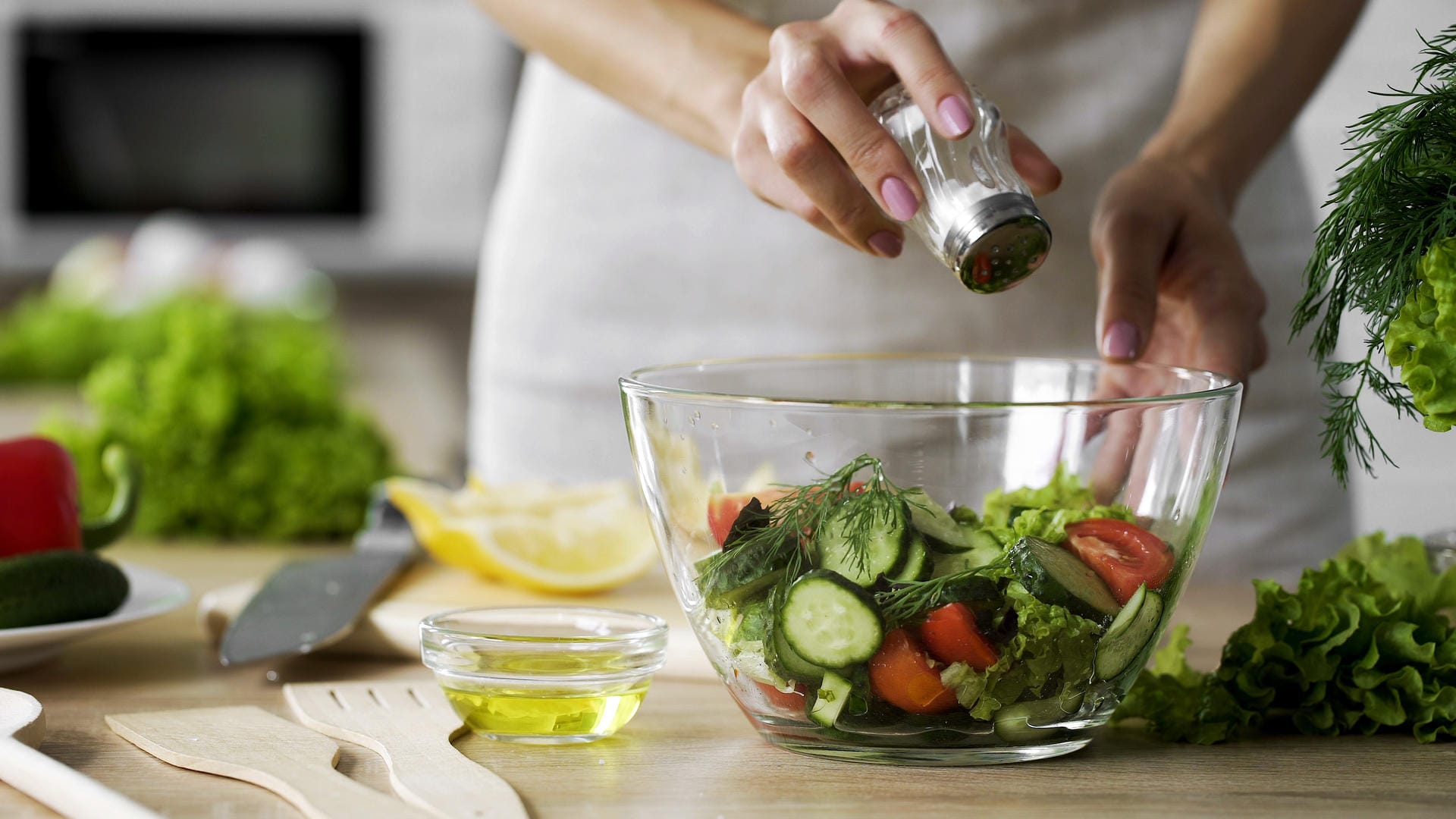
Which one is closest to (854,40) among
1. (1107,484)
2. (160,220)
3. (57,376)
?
(1107,484)

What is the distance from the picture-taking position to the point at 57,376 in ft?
8.77

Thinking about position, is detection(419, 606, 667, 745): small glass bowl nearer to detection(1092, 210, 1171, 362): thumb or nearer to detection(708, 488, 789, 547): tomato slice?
detection(708, 488, 789, 547): tomato slice

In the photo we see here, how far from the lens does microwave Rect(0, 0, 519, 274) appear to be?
502cm

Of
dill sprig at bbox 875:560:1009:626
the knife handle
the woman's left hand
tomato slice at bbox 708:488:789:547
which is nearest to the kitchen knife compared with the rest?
the knife handle

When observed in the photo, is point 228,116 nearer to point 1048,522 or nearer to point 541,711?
point 541,711

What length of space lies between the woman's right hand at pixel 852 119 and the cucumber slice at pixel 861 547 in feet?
0.65

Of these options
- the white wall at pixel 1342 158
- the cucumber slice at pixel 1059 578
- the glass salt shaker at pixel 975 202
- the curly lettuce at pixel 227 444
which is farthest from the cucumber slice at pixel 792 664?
the white wall at pixel 1342 158

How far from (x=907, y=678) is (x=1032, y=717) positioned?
0.28 feet

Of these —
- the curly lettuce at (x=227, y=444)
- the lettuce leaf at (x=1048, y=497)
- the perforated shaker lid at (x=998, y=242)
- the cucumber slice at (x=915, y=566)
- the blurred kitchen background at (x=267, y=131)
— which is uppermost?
the blurred kitchen background at (x=267, y=131)

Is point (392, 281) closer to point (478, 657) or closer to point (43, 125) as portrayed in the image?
point (43, 125)

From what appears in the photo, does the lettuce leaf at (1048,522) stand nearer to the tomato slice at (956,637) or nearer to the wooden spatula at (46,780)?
the tomato slice at (956,637)

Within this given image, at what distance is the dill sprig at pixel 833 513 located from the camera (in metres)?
0.72

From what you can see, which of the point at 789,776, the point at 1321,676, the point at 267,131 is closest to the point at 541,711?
the point at 789,776

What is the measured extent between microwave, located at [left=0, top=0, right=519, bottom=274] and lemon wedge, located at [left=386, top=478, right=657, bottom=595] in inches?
160
